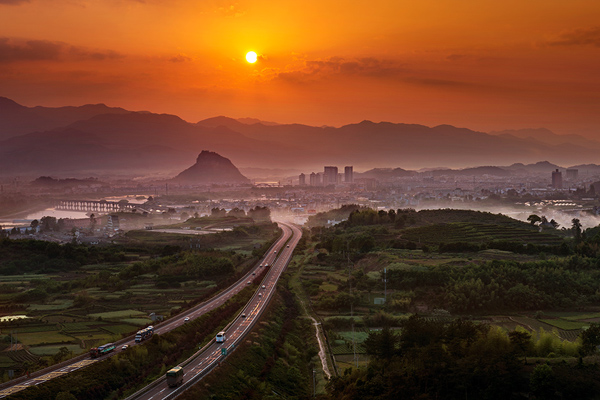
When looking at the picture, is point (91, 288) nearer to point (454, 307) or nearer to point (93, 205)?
point (454, 307)

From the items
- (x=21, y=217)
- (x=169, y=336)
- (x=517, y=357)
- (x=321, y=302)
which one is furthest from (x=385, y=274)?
(x=21, y=217)

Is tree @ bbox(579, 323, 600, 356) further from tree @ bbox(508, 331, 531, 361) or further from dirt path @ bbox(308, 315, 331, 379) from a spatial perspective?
dirt path @ bbox(308, 315, 331, 379)

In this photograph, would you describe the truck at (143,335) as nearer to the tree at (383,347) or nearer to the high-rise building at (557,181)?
the tree at (383,347)

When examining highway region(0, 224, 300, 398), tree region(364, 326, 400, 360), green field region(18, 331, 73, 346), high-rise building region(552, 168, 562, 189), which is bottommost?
green field region(18, 331, 73, 346)

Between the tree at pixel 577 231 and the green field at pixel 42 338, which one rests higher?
the tree at pixel 577 231

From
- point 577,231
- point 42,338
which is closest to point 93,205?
point 577,231

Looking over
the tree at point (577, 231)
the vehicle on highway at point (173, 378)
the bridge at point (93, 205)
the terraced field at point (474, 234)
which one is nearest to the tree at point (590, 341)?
the vehicle on highway at point (173, 378)

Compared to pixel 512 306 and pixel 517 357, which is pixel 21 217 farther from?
pixel 517 357

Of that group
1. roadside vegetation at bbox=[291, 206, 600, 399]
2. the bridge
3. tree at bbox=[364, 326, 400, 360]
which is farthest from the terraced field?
the bridge
